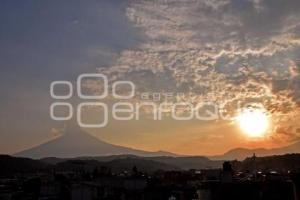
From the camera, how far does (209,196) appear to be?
90.1 feet

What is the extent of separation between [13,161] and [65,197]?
110 meters

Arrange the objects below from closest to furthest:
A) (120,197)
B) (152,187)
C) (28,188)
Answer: (120,197) < (152,187) < (28,188)

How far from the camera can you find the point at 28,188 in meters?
59.4

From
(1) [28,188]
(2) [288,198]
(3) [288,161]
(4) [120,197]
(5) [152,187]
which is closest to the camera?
(2) [288,198]

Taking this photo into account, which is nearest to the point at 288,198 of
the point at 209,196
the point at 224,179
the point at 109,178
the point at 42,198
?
the point at 209,196

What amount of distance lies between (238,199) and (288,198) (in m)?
2.74

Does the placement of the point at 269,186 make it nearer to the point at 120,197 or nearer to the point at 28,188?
the point at 120,197

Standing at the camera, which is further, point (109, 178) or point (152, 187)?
point (109, 178)

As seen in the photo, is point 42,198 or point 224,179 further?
point 42,198

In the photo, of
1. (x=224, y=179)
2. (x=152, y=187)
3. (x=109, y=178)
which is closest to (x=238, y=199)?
(x=224, y=179)

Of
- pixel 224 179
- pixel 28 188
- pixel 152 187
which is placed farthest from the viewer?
pixel 28 188

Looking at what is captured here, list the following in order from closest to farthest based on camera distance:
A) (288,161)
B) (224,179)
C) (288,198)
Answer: (288,198) → (224,179) → (288,161)

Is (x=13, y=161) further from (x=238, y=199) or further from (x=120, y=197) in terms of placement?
(x=238, y=199)

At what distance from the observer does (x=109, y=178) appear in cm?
6075
